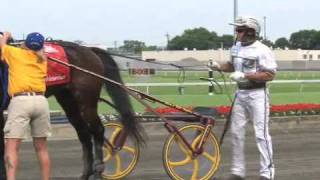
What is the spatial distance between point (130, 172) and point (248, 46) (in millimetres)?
2645

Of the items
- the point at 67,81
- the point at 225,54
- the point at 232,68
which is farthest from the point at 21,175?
the point at 225,54

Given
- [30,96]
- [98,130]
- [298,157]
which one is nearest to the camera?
[30,96]

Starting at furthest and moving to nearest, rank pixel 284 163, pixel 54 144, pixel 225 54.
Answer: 1. pixel 225 54
2. pixel 54 144
3. pixel 284 163

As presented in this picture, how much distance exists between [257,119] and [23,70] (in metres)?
2.68

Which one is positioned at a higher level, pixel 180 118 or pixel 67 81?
pixel 67 81

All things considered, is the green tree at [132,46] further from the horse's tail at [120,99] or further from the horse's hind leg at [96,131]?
the horse's hind leg at [96,131]

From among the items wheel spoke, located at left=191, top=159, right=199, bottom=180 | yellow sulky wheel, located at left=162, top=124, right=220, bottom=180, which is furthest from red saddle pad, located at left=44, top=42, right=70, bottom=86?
wheel spoke, located at left=191, top=159, right=199, bottom=180

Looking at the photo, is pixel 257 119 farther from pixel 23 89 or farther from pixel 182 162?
pixel 23 89

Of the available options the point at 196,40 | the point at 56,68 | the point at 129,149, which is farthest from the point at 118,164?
the point at 196,40

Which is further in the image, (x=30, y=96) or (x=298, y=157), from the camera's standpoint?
(x=298, y=157)

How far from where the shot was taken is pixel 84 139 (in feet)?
28.5

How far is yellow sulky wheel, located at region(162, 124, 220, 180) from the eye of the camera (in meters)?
8.38

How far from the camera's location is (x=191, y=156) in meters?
8.42

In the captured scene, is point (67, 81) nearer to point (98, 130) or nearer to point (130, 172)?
point (98, 130)
